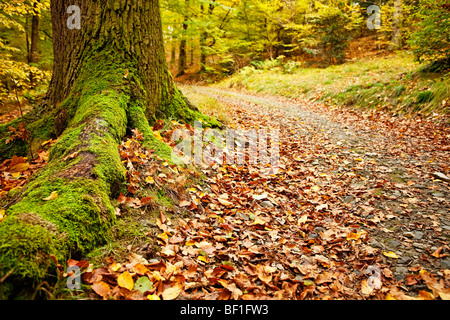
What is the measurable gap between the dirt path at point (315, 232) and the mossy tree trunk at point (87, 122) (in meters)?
0.48

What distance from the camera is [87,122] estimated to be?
2811mm

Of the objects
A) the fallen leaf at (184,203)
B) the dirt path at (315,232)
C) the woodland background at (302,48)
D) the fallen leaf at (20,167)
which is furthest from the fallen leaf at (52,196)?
the woodland background at (302,48)

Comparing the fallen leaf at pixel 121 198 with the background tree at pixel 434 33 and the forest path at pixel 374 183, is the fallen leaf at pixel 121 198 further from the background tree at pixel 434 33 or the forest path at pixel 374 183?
the background tree at pixel 434 33

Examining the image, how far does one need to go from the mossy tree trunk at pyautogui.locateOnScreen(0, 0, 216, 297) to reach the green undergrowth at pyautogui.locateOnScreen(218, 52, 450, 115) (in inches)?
252

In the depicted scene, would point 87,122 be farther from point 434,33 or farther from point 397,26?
point 397,26

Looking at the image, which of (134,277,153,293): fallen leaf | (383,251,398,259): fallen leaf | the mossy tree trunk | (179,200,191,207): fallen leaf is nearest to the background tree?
the mossy tree trunk

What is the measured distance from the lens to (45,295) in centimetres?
141

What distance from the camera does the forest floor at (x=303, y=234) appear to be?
1.92 m

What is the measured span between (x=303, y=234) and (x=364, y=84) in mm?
8752

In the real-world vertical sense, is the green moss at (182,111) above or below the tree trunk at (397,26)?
below

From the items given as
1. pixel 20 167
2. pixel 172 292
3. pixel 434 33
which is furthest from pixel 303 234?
pixel 434 33

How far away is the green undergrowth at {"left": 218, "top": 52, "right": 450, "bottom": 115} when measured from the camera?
6873mm
